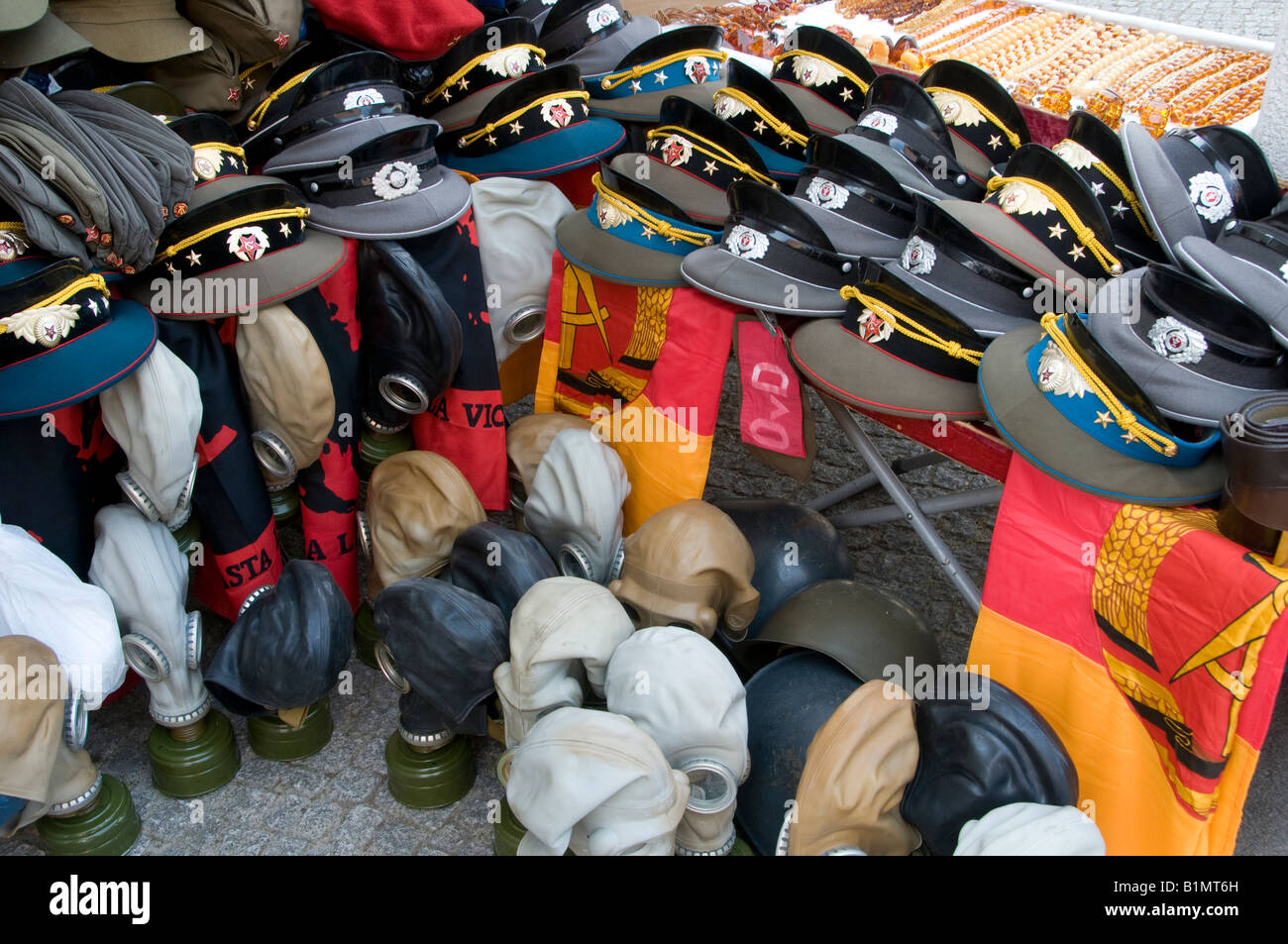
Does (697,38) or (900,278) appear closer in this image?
(900,278)

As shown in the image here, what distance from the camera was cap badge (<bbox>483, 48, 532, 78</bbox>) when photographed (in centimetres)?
321

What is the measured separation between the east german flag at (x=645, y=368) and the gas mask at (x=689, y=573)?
0.85 feet

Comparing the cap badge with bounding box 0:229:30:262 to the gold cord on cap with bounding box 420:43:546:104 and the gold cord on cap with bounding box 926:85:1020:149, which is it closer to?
the gold cord on cap with bounding box 420:43:546:104

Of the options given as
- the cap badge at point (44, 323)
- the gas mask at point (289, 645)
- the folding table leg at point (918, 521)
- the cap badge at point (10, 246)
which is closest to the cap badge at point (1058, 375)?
the folding table leg at point (918, 521)

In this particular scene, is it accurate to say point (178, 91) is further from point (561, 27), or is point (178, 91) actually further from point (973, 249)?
point (973, 249)

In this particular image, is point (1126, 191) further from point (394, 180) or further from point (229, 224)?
point (229, 224)

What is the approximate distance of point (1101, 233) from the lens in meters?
2.46

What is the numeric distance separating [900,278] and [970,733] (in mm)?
1038

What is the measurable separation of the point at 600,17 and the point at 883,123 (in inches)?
45.8

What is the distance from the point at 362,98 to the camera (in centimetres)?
283

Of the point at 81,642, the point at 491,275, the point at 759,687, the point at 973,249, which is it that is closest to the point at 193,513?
the point at 81,642

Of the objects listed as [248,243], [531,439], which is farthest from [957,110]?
[248,243]

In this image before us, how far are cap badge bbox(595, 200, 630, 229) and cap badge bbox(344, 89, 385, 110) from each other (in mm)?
643

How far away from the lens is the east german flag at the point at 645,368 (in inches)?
109
